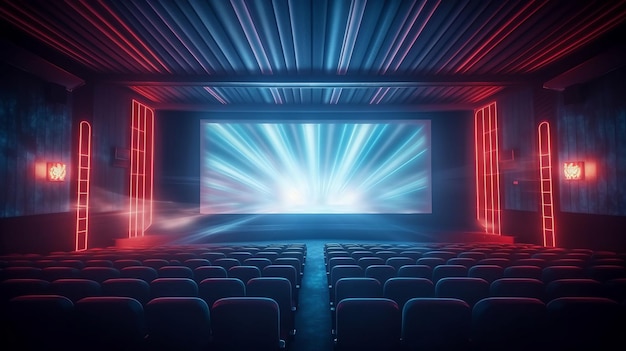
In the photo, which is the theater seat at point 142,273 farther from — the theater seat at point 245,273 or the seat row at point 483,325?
the seat row at point 483,325

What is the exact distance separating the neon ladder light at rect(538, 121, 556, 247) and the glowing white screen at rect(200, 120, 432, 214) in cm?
Result: 360

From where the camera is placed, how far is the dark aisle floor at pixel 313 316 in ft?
10.1

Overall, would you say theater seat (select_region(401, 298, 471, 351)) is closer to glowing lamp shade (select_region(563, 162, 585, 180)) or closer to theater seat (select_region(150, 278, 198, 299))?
theater seat (select_region(150, 278, 198, 299))

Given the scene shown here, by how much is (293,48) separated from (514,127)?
6050 millimetres

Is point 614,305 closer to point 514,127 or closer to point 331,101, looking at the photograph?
point 514,127

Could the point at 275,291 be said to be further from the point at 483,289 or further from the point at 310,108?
the point at 310,108

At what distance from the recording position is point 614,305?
6.59 feet

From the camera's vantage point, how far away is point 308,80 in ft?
25.7

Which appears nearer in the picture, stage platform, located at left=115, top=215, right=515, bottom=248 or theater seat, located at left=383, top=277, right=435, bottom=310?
theater seat, located at left=383, top=277, right=435, bottom=310

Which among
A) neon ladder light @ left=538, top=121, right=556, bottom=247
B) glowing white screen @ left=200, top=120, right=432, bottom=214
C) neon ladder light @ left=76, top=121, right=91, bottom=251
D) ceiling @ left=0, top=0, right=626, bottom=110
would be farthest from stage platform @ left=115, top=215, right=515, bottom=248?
ceiling @ left=0, top=0, right=626, bottom=110

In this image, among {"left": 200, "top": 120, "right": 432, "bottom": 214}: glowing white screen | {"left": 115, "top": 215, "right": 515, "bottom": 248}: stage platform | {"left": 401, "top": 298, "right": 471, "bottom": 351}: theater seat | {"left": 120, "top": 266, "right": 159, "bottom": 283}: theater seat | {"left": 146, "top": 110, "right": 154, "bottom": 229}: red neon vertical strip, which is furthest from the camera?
{"left": 200, "top": 120, "right": 432, "bottom": 214}: glowing white screen

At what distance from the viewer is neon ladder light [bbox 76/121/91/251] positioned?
7.42 m

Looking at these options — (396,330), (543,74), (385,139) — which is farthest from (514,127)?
(396,330)

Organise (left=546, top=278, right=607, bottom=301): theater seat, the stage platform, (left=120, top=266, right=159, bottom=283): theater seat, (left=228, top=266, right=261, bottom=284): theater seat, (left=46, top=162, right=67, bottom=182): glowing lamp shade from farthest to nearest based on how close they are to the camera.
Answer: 1. the stage platform
2. (left=46, top=162, right=67, bottom=182): glowing lamp shade
3. (left=228, top=266, right=261, bottom=284): theater seat
4. (left=120, top=266, right=159, bottom=283): theater seat
5. (left=546, top=278, right=607, bottom=301): theater seat
